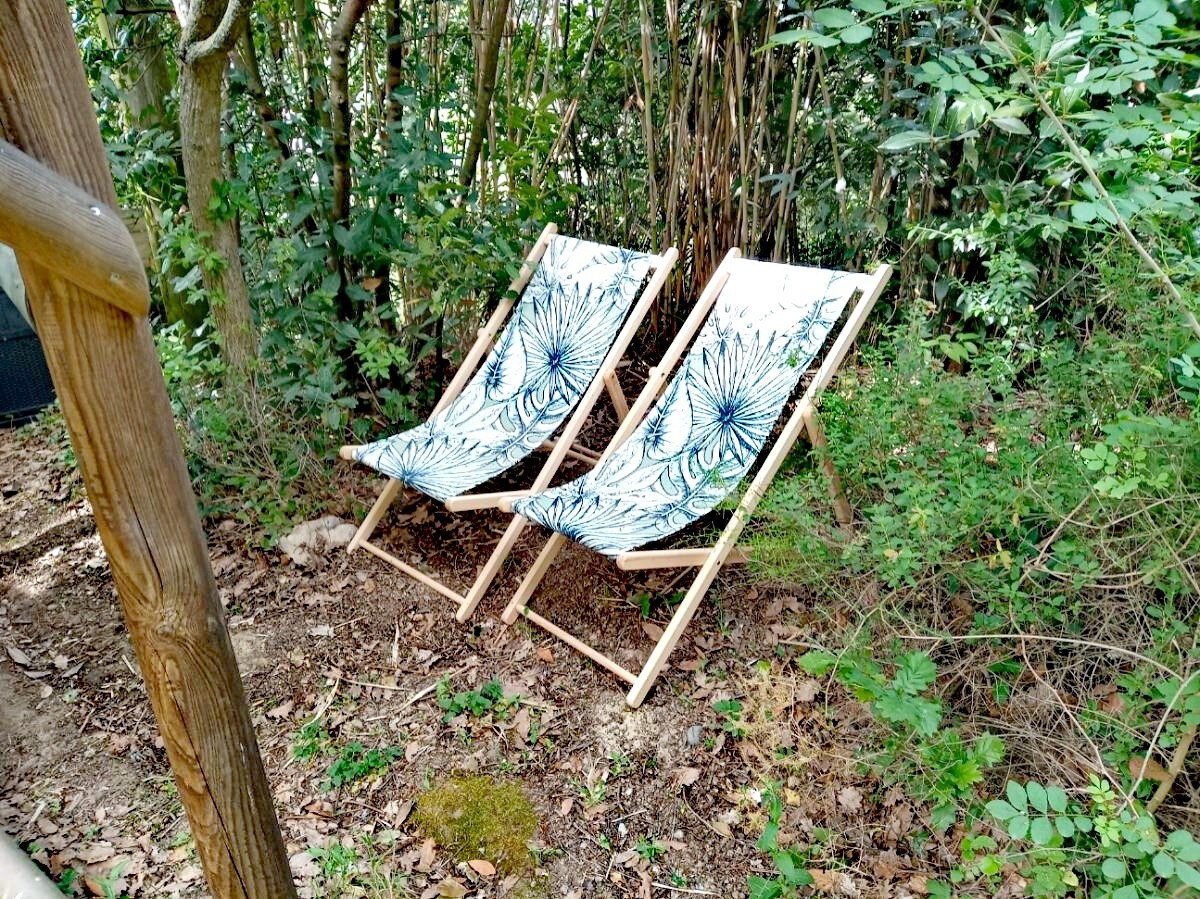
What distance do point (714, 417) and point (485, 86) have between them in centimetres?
199

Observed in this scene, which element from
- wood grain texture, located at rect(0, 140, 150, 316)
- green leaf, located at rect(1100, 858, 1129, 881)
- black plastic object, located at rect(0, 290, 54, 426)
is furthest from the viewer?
black plastic object, located at rect(0, 290, 54, 426)

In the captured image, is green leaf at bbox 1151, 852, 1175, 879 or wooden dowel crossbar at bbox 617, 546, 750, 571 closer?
green leaf at bbox 1151, 852, 1175, 879

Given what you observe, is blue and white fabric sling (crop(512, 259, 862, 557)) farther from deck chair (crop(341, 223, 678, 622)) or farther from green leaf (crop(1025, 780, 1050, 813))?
green leaf (crop(1025, 780, 1050, 813))

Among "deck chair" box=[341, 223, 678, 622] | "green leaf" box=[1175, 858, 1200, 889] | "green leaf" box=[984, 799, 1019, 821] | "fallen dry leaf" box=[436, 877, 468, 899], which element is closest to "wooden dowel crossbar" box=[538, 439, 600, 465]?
"deck chair" box=[341, 223, 678, 622]

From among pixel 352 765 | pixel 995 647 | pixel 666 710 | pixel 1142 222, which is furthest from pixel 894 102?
pixel 352 765

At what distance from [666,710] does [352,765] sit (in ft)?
2.91

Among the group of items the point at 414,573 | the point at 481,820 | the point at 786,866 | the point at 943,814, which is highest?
the point at 943,814

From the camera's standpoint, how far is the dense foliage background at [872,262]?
5.84 feet

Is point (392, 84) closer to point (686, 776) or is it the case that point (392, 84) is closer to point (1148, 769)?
point (686, 776)

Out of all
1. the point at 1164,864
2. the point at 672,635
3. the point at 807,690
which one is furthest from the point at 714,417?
the point at 1164,864

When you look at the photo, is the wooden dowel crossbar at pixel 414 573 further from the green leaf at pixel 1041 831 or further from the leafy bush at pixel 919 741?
the green leaf at pixel 1041 831

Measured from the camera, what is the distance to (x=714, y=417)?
9.68 feet

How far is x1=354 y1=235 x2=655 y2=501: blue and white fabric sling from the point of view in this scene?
3150mm

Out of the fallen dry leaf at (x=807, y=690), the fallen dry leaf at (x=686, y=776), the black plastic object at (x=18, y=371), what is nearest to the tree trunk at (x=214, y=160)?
A: the black plastic object at (x=18, y=371)
